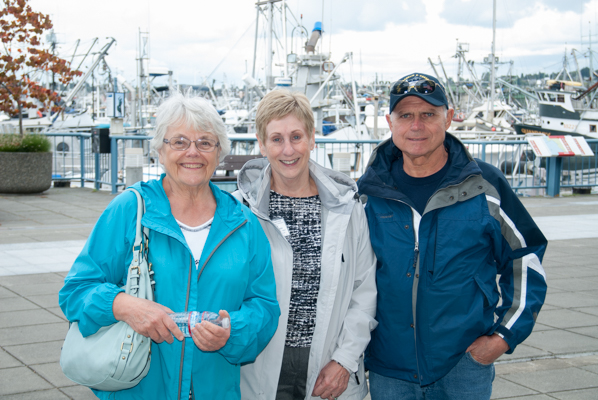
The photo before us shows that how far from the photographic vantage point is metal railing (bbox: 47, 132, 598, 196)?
13234 millimetres

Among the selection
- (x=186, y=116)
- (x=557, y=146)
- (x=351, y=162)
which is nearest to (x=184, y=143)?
(x=186, y=116)

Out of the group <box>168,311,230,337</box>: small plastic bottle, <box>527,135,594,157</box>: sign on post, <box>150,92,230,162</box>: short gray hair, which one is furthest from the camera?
<box>527,135,594,157</box>: sign on post

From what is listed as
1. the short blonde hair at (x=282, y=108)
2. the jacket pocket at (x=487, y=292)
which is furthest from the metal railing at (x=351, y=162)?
the jacket pocket at (x=487, y=292)

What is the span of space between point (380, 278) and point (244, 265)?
702 millimetres

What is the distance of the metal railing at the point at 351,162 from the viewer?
43.4ft

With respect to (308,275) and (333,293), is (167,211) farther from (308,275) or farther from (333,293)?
(333,293)

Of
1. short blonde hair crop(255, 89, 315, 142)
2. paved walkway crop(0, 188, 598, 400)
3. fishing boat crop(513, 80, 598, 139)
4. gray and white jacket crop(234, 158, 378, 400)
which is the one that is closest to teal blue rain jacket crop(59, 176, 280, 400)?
gray and white jacket crop(234, 158, 378, 400)

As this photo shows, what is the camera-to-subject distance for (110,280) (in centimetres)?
231

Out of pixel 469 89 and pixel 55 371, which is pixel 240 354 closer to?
pixel 55 371

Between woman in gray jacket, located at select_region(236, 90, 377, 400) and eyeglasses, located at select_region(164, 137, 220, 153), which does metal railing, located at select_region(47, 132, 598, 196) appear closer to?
woman in gray jacket, located at select_region(236, 90, 377, 400)

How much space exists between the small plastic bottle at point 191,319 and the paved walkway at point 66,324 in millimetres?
1984

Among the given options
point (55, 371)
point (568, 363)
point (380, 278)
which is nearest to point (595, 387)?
point (568, 363)

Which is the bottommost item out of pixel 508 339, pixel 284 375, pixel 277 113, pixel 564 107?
pixel 284 375

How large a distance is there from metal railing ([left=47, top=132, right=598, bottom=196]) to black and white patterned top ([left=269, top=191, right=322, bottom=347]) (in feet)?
31.8
